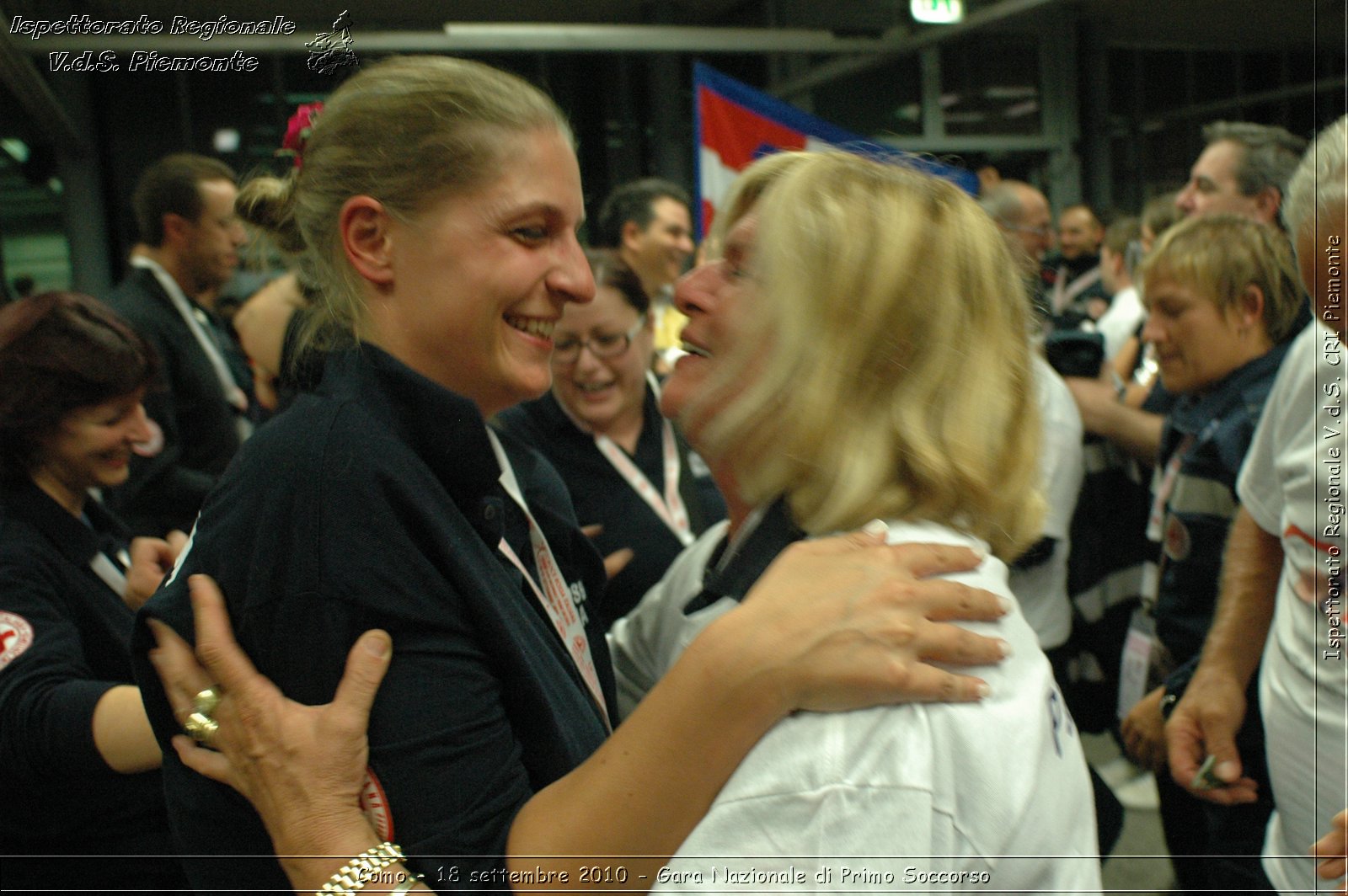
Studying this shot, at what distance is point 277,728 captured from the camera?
106cm

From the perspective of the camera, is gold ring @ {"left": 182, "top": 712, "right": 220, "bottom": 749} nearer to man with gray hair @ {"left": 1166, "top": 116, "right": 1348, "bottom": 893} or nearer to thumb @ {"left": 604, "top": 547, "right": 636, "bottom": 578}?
thumb @ {"left": 604, "top": 547, "right": 636, "bottom": 578}

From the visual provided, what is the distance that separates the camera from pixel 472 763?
→ 104 centimetres

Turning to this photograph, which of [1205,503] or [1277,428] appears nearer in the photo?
[1277,428]

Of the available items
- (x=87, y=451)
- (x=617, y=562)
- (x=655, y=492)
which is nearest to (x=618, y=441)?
(x=655, y=492)

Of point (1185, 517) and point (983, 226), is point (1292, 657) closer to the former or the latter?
point (1185, 517)

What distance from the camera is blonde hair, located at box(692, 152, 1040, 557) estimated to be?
119 centimetres

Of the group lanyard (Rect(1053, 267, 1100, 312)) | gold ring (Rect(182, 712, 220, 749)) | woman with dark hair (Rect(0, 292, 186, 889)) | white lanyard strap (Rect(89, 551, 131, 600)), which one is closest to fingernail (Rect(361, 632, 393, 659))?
gold ring (Rect(182, 712, 220, 749))

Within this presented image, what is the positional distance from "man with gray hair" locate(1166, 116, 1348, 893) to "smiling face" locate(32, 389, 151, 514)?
6.82ft

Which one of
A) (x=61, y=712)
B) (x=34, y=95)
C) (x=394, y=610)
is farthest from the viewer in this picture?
(x=34, y=95)

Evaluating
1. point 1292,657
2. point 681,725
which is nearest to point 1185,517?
point 1292,657

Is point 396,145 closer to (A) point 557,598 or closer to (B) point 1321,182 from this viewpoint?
(A) point 557,598

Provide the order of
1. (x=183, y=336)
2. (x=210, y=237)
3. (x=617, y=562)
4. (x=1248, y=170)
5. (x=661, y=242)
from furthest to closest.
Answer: (x=661, y=242)
(x=210, y=237)
(x=183, y=336)
(x=1248, y=170)
(x=617, y=562)

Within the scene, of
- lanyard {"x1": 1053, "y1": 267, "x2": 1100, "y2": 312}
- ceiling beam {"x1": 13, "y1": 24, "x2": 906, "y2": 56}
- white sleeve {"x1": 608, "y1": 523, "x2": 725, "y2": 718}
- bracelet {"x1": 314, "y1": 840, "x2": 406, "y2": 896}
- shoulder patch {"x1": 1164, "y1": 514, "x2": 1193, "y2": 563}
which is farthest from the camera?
lanyard {"x1": 1053, "y1": 267, "x2": 1100, "y2": 312}

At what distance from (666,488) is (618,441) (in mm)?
186
